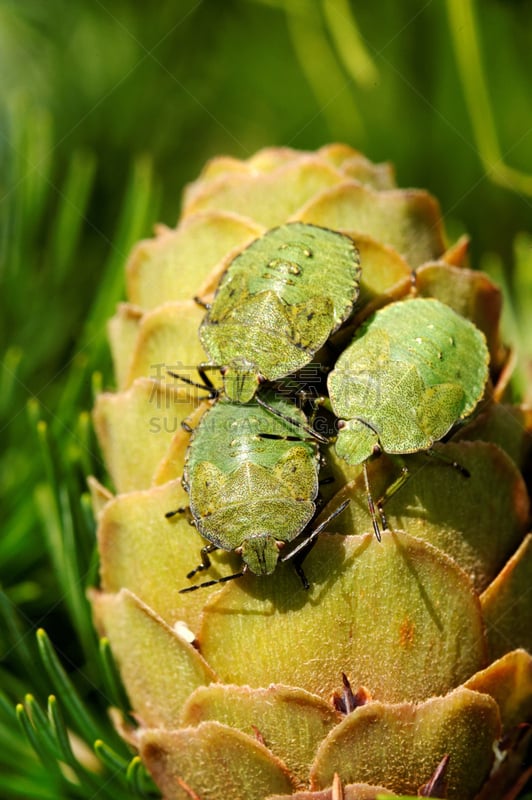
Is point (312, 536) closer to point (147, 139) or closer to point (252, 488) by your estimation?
point (252, 488)

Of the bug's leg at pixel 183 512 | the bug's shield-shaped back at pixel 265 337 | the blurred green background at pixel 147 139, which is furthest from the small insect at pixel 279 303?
the blurred green background at pixel 147 139

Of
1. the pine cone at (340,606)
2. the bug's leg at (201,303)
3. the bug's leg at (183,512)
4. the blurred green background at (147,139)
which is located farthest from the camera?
the blurred green background at (147,139)

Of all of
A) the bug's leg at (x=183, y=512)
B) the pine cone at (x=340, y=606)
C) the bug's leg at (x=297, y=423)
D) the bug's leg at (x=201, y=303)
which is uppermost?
the bug's leg at (x=201, y=303)

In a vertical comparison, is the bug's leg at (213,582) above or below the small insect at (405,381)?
below

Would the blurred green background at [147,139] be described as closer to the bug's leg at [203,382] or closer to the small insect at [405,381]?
the bug's leg at [203,382]

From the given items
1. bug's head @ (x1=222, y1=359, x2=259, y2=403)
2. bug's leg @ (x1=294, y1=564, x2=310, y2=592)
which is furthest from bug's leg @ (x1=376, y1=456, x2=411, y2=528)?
bug's head @ (x1=222, y1=359, x2=259, y2=403)

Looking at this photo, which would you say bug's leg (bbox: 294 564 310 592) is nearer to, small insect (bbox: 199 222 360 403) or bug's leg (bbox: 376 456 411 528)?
bug's leg (bbox: 376 456 411 528)

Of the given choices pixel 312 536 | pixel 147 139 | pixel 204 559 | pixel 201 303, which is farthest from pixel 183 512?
pixel 147 139
